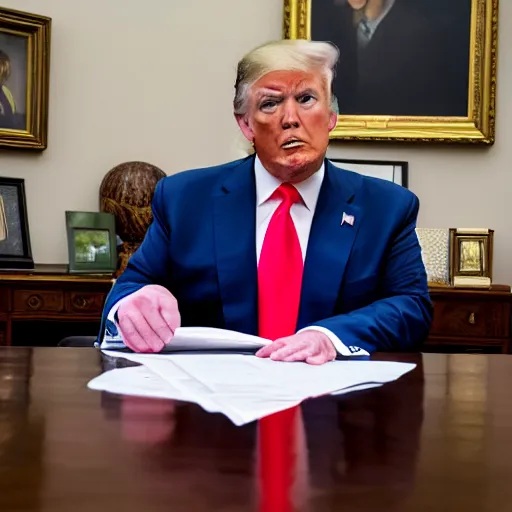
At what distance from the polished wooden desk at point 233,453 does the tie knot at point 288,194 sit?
756 mm

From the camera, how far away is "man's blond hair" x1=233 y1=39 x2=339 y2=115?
1.68m

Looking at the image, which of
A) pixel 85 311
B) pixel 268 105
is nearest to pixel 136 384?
pixel 268 105

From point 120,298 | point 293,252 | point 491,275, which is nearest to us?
point 120,298

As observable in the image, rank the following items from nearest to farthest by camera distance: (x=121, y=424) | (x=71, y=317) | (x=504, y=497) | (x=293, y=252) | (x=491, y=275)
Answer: (x=504, y=497) < (x=121, y=424) < (x=293, y=252) < (x=71, y=317) < (x=491, y=275)

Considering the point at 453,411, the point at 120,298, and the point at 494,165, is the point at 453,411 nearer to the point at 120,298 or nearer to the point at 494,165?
the point at 120,298

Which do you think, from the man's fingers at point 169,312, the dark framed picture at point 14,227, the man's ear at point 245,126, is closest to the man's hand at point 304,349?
the man's fingers at point 169,312

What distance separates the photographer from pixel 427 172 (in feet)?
11.1

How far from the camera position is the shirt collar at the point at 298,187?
169 cm

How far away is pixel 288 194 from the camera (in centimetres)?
168

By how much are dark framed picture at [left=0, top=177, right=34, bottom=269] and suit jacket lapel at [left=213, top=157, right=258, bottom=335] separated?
1667 mm

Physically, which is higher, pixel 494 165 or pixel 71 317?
pixel 494 165

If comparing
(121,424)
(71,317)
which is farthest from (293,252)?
(71,317)

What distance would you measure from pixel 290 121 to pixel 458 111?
1.91 meters

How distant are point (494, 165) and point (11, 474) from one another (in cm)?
315
